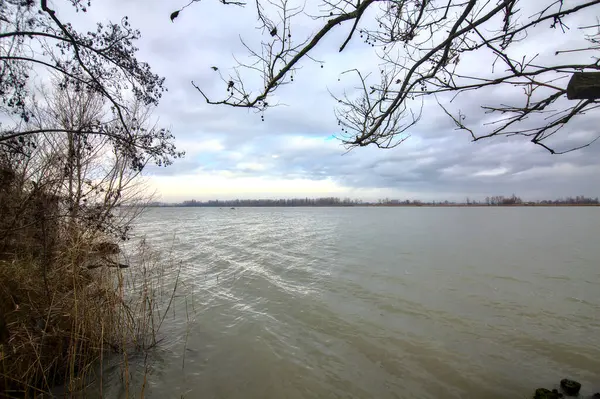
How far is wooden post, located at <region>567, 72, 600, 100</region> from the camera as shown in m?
2.26

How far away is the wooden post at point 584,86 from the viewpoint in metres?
2.26

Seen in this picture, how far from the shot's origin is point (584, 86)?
2283 mm

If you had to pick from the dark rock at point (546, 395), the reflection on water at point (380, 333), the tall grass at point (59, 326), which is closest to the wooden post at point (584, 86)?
the dark rock at point (546, 395)

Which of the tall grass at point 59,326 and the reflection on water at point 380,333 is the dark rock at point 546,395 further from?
the tall grass at point 59,326

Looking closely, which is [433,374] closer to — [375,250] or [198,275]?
[198,275]

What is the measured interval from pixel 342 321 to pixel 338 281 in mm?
4010

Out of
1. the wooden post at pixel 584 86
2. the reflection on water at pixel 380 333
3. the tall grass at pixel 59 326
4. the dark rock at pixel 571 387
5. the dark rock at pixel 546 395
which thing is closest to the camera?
the wooden post at pixel 584 86

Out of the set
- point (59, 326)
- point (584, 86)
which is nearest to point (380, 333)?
point (584, 86)

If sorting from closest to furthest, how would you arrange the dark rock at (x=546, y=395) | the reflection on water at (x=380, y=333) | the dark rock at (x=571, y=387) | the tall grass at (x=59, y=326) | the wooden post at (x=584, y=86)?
the wooden post at (x=584, y=86)
the tall grass at (x=59, y=326)
the dark rock at (x=546, y=395)
the dark rock at (x=571, y=387)
the reflection on water at (x=380, y=333)

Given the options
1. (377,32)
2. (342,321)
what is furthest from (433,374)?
(377,32)

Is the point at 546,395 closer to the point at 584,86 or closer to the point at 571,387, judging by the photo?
the point at 571,387

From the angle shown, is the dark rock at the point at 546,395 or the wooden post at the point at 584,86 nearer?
the wooden post at the point at 584,86

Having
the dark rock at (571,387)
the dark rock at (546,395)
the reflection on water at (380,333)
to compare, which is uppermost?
the dark rock at (546,395)

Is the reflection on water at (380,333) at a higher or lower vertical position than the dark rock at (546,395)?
lower
